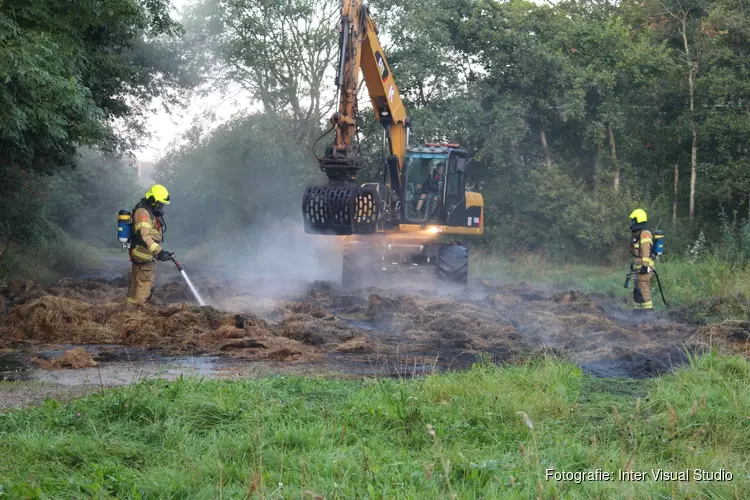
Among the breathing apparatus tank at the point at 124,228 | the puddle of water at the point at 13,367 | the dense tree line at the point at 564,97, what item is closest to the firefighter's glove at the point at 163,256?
the breathing apparatus tank at the point at 124,228

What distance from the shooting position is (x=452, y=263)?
65.8 ft

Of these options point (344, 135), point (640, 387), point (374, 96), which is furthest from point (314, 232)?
point (640, 387)

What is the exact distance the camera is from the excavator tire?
2005cm

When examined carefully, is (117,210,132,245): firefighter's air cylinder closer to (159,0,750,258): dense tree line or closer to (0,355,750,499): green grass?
(0,355,750,499): green grass

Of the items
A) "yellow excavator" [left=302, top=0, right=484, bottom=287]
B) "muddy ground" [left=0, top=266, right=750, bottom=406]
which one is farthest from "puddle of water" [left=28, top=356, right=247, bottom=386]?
"yellow excavator" [left=302, top=0, right=484, bottom=287]

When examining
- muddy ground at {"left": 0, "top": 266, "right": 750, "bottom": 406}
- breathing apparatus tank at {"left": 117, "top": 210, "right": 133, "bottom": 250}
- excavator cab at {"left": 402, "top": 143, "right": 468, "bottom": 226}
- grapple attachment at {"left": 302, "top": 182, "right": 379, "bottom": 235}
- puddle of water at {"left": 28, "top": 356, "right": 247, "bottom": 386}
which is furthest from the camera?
excavator cab at {"left": 402, "top": 143, "right": 468, "bottom": 226}

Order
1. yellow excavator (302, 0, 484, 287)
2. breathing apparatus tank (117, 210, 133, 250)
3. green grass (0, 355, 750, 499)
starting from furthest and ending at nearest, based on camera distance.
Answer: yellow excavator (302, 0, 484, 287) < breathing apparatus tank (117, 210, 133, 250) < green grass (0, 355, 750, 499)

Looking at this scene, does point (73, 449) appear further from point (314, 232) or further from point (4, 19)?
point (314, 232)

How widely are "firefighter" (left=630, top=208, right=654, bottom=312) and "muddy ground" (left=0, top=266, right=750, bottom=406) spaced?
1.33 feet

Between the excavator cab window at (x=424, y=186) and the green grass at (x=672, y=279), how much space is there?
515 centimetres

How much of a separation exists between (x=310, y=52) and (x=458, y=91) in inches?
263

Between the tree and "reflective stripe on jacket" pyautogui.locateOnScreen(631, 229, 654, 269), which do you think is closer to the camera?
"reflective stripe on jacket" pyautogui.locateOnScreen(631, 229, 654, 269)

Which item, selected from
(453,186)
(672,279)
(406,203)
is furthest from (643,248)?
(406,203)

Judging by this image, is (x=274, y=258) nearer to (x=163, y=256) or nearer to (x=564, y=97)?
(x=564, y=97)
